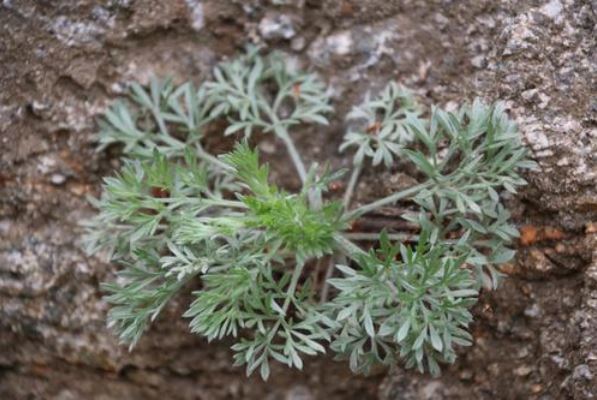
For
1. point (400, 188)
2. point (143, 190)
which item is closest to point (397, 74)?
point (400, 188)

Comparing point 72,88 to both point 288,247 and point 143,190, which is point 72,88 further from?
point 288,247

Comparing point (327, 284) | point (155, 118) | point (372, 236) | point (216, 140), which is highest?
point (155, 118)

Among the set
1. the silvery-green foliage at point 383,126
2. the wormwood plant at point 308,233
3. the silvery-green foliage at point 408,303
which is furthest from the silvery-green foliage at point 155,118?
→ the silvery-green foliage at point 408,303

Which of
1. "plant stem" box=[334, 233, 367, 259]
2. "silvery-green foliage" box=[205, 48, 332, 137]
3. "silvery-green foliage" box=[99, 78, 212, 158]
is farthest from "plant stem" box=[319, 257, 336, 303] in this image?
"silvery-green foliage" box=[99, 78, 212, 158]

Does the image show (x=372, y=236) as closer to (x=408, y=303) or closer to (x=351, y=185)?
(x=351, y=185)

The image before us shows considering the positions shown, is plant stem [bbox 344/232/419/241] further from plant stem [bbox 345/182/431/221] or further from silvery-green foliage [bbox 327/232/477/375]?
silvery-green foliage [bbox 327/232/477/375]

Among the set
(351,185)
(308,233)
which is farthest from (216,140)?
(308,233)

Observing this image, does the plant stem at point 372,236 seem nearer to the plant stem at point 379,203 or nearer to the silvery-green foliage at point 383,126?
the plant stem at point 379,203
